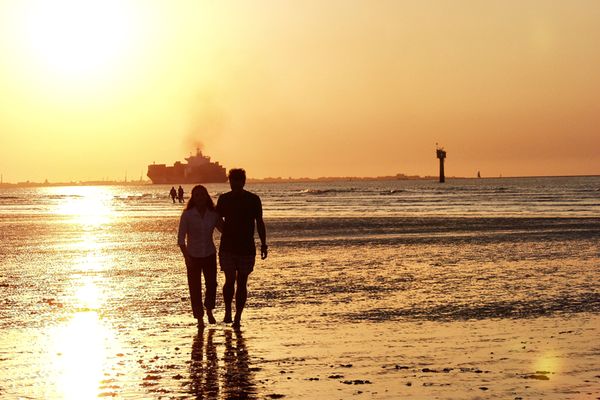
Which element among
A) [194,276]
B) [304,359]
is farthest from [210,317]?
[304,359]

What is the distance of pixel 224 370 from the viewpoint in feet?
28.0

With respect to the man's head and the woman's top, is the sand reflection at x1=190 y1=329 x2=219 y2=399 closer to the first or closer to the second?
the woman's top

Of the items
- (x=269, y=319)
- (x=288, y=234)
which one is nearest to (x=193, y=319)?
(x=269, y=319)

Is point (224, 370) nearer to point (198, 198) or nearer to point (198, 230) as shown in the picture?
point (198, 230)

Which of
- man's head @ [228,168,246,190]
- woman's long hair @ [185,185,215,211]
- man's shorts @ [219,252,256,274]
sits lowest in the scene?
man's shorts @ [219,252,256,274]

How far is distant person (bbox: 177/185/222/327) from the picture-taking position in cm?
1147

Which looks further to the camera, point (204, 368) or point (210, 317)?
point (210, 317)

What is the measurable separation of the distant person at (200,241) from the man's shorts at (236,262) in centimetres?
32

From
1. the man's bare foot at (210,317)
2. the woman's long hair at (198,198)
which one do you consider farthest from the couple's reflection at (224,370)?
the woman's long hair at (198,198)

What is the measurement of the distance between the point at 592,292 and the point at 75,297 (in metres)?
7.39

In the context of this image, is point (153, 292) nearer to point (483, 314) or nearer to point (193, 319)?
point (193, 319)

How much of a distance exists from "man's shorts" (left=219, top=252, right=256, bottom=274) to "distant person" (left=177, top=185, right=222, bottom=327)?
0.32 meters

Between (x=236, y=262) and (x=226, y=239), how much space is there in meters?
0.29

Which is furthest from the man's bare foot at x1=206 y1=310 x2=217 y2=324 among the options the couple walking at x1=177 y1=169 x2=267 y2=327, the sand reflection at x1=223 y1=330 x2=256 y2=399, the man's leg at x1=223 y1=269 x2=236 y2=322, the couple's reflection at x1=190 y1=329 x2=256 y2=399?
the sand reflection at x1=223 y1=330 x2=256 y2=399
